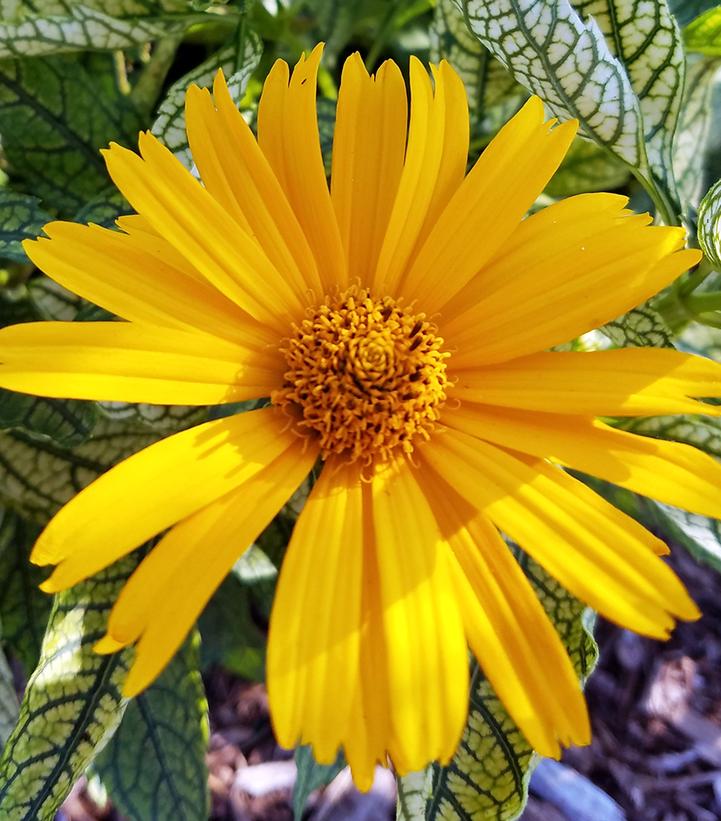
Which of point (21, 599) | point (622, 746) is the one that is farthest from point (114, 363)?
point (622, 746)

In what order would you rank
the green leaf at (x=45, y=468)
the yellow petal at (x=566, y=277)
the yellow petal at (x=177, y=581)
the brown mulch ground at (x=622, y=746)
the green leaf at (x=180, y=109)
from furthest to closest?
the brown mulch ground at (x=622, y=746) < the green leaf at (x=45, y=468) < the green leaf at (x=180, y=109) < the yellow petal at (x=566, y=277) < the yellow petal at (x=177, y=581)

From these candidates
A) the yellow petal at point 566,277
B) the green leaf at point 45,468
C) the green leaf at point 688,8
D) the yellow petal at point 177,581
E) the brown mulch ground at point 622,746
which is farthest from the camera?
the brown mulch ground at point 622,746

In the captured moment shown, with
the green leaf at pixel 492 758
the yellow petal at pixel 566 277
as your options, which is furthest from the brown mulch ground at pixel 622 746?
the yellow petal at pixel 566 277

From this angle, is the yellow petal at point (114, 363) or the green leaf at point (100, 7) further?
the green leaf at point (100, 7)

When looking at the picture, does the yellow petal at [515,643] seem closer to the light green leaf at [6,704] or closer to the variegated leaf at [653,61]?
the variegated leaf at [653,61]

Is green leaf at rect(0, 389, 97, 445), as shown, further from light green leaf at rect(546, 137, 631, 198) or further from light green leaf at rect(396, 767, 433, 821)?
light green leaf at rect(546, 137, 631, 198)

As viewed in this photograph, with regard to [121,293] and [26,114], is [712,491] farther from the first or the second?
[26,114]
